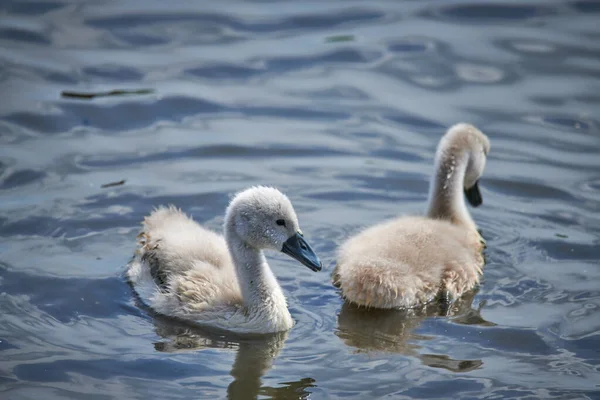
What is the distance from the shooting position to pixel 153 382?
21.3 ft

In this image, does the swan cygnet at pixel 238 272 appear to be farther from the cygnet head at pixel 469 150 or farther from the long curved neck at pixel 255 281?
the cygnet head at pixel 469 150

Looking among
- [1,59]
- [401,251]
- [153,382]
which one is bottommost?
[153,382]

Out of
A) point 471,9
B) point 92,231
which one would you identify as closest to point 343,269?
point 92,231

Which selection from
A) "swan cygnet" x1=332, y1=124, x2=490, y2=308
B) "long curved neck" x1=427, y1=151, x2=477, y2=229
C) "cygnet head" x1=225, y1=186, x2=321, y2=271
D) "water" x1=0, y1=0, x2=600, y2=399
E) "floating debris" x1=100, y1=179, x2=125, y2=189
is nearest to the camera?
"water" x1=0, y1=0, x2=600, y2=399

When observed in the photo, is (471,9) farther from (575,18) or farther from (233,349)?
(233,349)

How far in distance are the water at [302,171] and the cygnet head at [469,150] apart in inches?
13.7

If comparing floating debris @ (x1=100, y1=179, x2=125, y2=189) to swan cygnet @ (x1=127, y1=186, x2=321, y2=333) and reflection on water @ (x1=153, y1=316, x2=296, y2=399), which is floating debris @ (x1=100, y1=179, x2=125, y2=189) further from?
reflection on water @ (x1=153, y1=316, x2=296, y2=399)

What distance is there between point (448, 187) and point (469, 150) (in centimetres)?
42

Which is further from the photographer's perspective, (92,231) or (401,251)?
(92,231)

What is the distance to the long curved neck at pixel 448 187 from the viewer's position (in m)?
8.62

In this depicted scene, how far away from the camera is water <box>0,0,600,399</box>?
22.1 ft

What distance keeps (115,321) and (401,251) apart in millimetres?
2151

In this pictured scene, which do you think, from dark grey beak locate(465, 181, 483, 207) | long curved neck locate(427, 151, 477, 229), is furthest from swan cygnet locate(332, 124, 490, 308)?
dark grey beak locate(465, 181, 483, 207)

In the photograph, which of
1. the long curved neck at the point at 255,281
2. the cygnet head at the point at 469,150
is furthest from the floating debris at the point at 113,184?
the cygnet head at the point at 469,150
